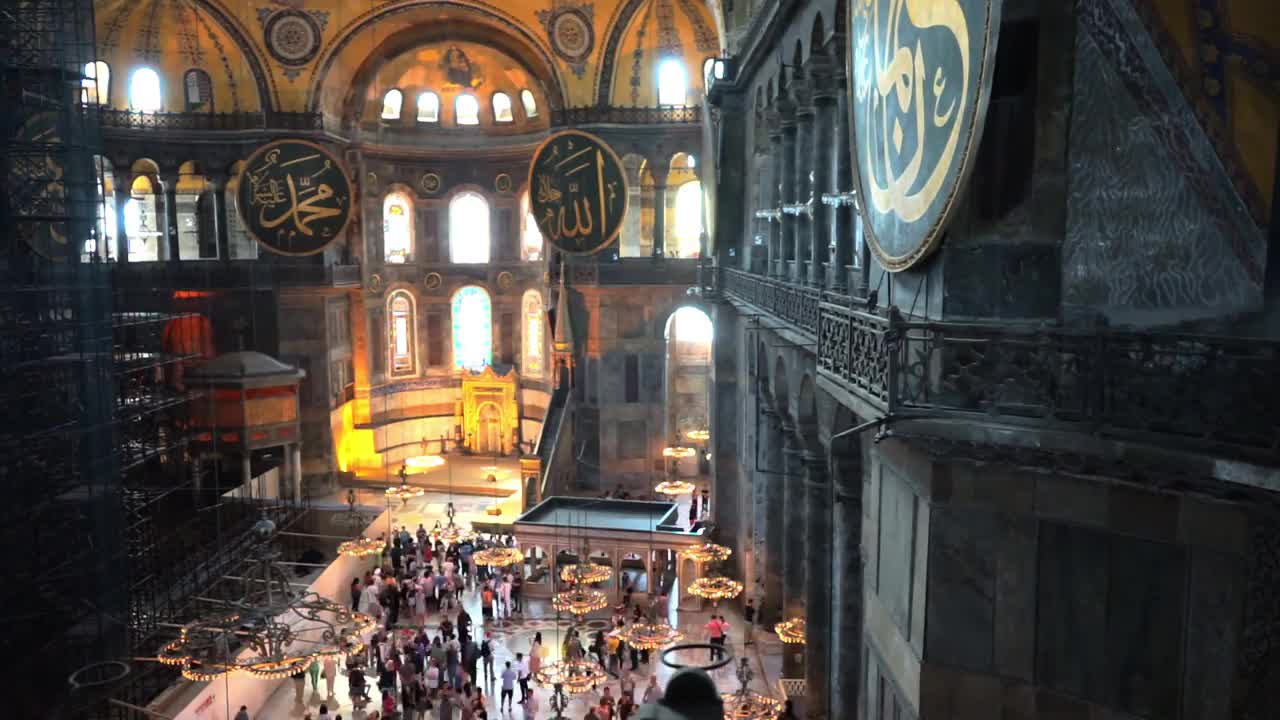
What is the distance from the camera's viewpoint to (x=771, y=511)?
44.6 feet

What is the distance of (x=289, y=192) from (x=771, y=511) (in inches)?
296

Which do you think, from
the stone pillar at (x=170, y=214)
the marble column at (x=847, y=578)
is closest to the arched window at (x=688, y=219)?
the stone pillar at (x=170, y=214)

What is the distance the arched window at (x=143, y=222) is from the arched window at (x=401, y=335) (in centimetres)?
554

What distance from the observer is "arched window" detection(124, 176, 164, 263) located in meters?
22.5

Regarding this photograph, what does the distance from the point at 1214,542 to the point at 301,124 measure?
2120 centimetres

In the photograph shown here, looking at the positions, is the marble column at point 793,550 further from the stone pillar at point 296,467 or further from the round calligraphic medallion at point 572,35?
the round calligraphic medallion at point 572,35

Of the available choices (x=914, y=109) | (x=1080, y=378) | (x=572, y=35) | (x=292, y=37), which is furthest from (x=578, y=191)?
(x=292, y=37)

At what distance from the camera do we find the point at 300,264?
72.6ft

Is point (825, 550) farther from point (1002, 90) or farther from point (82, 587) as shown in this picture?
point (82, 587)

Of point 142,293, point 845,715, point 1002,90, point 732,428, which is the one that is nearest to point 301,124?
point 142,293

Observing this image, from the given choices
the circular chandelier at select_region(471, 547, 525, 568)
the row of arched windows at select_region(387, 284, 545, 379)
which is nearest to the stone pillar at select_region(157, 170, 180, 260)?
the row of arched windows at select_region(387, 284, 545, 379)

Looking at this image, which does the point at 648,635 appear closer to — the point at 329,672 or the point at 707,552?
the point at 707,552

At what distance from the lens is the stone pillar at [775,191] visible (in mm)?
11812

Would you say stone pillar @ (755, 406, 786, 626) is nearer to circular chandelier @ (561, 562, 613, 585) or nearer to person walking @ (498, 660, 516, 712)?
circular chandelier @ (561, 562, 613, 585)
